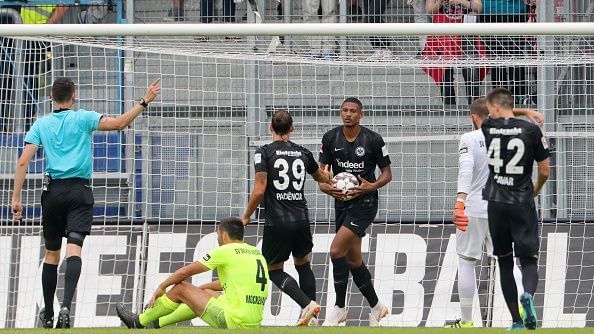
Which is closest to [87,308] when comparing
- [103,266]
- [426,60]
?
[103,266]

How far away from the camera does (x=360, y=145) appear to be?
508 inches

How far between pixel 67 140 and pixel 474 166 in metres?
3.80

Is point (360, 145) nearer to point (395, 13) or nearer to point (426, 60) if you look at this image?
point (426, 60)

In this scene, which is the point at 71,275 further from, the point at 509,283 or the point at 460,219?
the point at 509,283

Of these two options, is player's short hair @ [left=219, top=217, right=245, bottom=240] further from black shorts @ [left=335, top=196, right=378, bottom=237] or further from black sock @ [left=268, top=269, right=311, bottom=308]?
black shorts @ [left=335, top=196, right=378, bottom=237]

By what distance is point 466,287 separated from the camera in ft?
40.9

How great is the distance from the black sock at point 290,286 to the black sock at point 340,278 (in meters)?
0.59

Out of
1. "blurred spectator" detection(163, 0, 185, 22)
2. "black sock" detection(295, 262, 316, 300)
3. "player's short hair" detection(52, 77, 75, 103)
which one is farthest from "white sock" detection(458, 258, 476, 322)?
"blurred spectator" detection(163, 0, 185, 22)

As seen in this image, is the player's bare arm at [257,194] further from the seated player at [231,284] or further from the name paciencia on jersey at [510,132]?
the name paciencia on jersey at [510,132]

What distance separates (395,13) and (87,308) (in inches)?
218

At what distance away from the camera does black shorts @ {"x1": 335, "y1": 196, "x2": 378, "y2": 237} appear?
12789mm

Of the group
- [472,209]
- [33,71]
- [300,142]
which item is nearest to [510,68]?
[300,142]

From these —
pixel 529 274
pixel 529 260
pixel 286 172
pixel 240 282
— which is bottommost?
pixel 240 282

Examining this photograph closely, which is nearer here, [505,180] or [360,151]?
[505,180]
